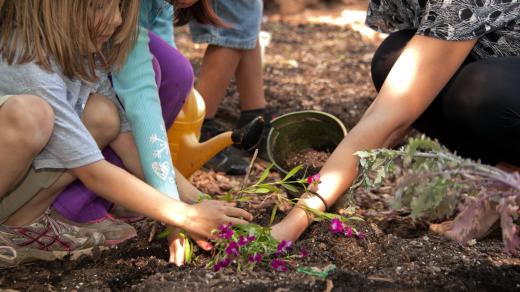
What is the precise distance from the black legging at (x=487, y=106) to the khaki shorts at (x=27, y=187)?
1300 millimetres

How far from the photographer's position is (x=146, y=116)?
7.51 feet

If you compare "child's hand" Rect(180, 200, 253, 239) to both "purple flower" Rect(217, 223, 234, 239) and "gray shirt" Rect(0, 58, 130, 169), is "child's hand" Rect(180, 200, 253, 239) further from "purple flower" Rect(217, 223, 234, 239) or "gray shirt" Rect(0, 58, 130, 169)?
"gray shirt" Rect(0, 58, 130, 169)

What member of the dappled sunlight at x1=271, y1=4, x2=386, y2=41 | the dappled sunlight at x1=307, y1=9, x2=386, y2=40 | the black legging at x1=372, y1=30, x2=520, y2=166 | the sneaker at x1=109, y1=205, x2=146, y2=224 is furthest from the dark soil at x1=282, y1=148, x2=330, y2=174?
the dappled sunlight at x1=271, y1=4, x2=386, y2=41

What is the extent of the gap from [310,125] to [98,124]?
868 millimetres

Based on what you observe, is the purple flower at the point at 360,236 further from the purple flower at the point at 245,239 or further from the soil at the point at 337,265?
the purple flower at the point at 245,239

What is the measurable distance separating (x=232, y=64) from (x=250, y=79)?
0.16 metres

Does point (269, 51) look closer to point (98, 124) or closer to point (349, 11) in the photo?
point (349, 11)

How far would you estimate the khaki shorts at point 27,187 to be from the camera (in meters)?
2.20

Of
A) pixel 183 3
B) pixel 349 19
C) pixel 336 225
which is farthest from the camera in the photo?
pixel 349 19

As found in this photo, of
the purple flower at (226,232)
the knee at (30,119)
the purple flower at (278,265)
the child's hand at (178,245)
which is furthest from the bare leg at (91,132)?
the purple flower at (278,265)

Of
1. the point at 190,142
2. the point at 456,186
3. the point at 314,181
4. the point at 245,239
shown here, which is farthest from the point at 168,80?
the point at 456,186

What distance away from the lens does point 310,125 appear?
9.25ft

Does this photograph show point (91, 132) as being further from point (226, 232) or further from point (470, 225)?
point (470, 225)

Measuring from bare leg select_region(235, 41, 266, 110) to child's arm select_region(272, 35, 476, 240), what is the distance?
3.88 feet
